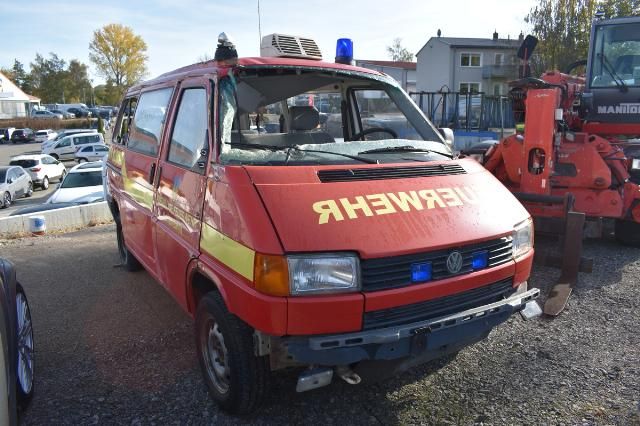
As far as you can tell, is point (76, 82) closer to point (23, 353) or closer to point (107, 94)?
point (107, 94)

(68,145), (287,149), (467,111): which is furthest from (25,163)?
(287,149)

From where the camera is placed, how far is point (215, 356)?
326cm

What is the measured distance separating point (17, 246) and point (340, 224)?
7115 millimetres

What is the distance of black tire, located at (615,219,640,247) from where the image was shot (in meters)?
6.73

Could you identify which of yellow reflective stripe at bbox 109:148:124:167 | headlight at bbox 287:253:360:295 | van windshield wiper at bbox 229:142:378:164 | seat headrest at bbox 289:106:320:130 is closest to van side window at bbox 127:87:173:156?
yellow reflective stripe at bbox 109:148:124:167

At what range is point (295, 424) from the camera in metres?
3.07

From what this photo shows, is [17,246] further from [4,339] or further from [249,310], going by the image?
[249,310]

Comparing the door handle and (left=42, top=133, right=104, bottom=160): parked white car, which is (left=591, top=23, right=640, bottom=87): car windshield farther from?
(left=42, top=133, right=104, bottom=160): parked white car

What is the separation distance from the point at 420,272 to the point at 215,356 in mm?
1443

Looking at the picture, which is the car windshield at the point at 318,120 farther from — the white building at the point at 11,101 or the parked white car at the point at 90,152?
the white building at the point at 11,101

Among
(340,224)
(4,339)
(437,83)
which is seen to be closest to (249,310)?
(340,224)

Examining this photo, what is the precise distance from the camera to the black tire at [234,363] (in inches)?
113

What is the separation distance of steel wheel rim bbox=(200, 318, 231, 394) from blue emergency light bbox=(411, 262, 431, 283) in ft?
3.96

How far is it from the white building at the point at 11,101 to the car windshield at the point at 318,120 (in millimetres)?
68628
